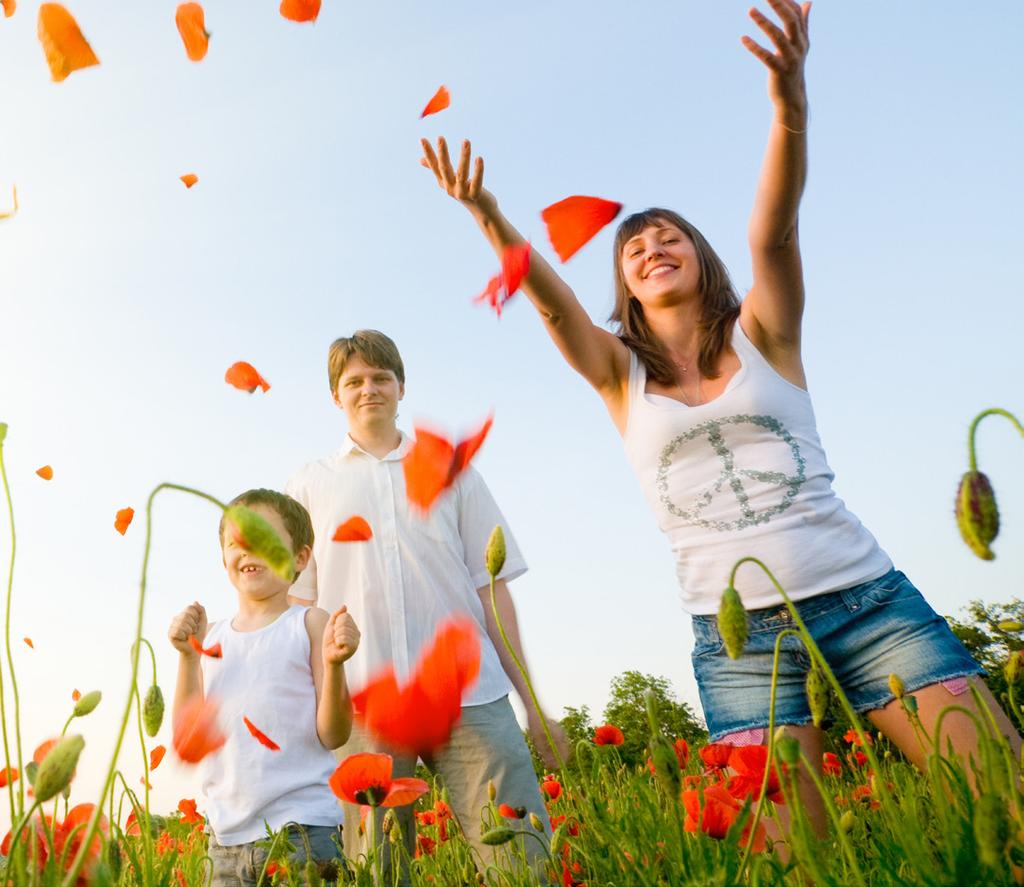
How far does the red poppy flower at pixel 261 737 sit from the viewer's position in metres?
2.50

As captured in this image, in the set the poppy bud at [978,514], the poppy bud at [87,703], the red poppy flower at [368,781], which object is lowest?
the red poppy flower at [368,781]

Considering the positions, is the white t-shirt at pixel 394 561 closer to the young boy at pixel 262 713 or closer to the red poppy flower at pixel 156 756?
the young boy at pixel 262 713

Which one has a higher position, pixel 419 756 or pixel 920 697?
pixel 419 756

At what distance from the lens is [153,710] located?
5.08 ft

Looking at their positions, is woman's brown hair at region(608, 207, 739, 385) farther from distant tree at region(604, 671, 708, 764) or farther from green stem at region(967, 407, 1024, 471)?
distant tree at region(604, 671, 708, 764)

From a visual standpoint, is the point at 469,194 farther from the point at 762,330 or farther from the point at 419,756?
the point at 419,756

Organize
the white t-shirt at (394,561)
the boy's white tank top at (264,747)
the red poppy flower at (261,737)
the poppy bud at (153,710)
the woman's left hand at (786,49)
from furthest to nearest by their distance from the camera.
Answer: the white t-shirt at (394,561) < the boy's white tank top at (264,747) < the red poppy flower at (261,737) < the woman's left hand at (786,49) < the poppy bud at (153,710)

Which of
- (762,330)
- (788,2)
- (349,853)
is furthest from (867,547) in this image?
(349,853)

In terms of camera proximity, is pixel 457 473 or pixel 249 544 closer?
pixel 249 544

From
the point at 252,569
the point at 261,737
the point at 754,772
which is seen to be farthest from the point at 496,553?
the point at 252,569

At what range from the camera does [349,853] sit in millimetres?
3109

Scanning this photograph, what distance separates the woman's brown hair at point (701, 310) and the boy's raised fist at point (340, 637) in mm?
1130

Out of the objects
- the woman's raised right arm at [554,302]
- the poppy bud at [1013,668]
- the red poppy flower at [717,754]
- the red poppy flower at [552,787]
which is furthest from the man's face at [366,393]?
the poppy bud at [1013,668]

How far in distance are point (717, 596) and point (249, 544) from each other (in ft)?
5.31
